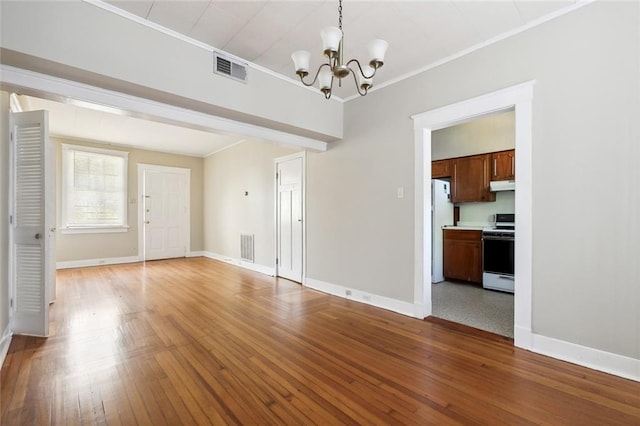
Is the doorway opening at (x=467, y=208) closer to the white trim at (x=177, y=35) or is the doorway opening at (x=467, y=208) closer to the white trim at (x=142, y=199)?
the white trim at (x=177, y=35)

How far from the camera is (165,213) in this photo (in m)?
7.38

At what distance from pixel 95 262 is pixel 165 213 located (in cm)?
179

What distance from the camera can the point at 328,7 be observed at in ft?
7.63

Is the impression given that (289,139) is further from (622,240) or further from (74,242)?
(74,242)

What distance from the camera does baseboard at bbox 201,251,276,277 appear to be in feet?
18.4

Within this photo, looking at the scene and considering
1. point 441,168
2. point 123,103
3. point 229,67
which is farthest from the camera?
point 441,168

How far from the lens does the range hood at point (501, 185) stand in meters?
4.51

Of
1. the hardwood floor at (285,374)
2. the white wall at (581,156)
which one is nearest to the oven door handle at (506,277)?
the hardwood floor at (285,374)

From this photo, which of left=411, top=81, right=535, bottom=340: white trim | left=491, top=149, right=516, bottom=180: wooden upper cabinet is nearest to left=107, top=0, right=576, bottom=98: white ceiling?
left=411, top=81, right=535, bottom=340: white trim

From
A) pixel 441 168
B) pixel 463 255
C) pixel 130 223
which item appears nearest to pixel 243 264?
pixel 130 223

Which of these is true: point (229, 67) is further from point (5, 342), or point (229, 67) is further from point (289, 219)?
point (5, 342)

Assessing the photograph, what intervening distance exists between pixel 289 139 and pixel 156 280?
348 centimetres

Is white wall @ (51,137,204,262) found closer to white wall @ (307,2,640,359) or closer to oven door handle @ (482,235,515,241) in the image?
white wall @ (307,2,640,359)

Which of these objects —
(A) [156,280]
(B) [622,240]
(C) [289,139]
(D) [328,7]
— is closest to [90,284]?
(A) [156,280]
